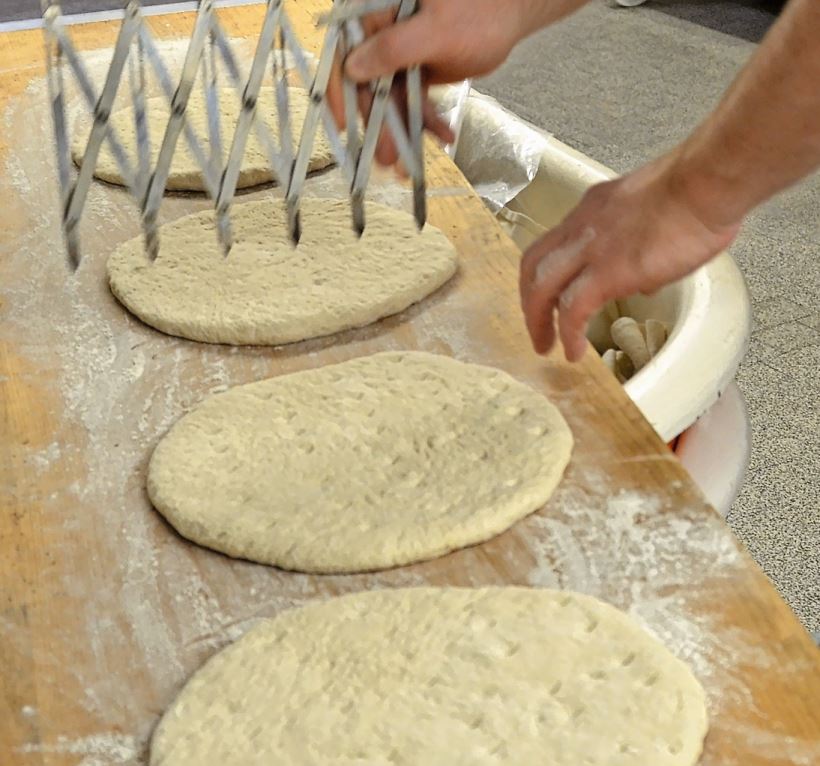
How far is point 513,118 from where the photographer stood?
182cm

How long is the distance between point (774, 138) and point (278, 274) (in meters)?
0.68

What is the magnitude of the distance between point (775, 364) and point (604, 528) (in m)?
1.61

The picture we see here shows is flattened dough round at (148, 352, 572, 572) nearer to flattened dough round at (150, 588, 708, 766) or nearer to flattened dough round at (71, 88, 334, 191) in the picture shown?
flattened dough round at (150, 588, 708, 766)

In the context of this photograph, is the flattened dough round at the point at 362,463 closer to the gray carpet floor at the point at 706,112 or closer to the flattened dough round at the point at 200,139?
the flattened dough round at the point at 200,139

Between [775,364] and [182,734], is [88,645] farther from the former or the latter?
[775,364]

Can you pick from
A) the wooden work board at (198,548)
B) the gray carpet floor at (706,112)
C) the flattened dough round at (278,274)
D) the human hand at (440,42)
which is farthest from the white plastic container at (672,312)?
the gray carpet floor at (706,112)

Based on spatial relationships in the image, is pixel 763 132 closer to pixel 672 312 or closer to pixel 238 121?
pixel 238 121

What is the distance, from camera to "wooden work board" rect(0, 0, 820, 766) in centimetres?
79

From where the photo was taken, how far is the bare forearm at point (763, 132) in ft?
2.36

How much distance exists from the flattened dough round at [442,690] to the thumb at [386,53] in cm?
42

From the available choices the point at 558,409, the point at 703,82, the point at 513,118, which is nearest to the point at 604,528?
the point at 558,409

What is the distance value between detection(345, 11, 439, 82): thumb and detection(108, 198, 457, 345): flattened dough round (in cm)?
37

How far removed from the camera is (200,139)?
5.47ft

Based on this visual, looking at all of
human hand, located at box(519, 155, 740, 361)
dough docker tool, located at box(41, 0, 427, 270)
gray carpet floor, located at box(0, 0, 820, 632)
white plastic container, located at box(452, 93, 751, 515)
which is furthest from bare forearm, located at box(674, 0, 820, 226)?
gray carpet floor, located at box(0, 0, 820, 632)
